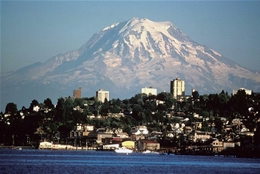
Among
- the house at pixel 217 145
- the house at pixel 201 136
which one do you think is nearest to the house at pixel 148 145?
the house at pixel 201 136

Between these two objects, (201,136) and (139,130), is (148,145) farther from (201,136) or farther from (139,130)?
(139,130)

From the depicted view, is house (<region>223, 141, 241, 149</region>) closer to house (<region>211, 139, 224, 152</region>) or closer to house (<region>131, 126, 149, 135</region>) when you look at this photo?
house (<region>211, 139, 224, 152</region>)

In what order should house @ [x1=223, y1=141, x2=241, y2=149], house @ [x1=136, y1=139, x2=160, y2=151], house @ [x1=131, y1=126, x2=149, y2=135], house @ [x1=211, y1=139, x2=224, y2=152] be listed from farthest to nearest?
house @ [x1=131, y1=126, x2=149, y2=135], house @ [x1=136, y1=139, x2=160, y2=151], house @ [x1=211, y1=139, x2=224, y2=152], house @ [x1=223, y1=141, x2=241, y2=149]

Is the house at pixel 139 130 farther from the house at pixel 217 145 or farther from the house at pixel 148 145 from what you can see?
the house at pixel 217 145

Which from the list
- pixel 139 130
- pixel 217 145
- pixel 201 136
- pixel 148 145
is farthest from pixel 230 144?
pixel 139 130

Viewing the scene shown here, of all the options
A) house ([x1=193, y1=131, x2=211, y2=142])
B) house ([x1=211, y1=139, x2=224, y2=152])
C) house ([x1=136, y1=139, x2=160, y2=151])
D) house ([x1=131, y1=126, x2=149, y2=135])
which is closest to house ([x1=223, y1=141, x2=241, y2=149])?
house ([x1=211, y1=139, x2=224, y2=152])

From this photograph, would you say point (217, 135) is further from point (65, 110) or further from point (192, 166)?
point (192, 166)

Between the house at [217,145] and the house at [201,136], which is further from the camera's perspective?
the house at [201,136]

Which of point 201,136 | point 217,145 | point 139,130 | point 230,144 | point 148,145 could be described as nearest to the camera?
point 230,144

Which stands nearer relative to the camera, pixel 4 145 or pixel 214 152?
pixel 214 152

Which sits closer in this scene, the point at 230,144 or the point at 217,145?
the point at 230,144

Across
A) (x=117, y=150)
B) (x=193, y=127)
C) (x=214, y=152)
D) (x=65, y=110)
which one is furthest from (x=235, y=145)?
(x=65, y=110)
